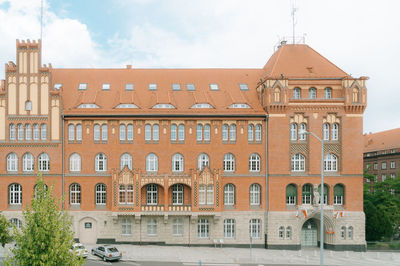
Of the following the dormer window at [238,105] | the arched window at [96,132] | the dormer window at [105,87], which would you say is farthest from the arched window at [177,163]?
the dormer window at [105,87]

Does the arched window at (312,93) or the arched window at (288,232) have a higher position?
the arched window at (312,93)

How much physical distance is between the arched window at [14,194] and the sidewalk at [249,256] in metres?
4.89

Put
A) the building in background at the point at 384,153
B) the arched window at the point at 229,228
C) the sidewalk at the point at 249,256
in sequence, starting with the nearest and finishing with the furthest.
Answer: the sidewalk at the point at 249,256
the arched window at the point at 229,228
the building in background at the point at 384,153

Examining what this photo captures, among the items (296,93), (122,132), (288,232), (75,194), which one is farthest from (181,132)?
(288,232)

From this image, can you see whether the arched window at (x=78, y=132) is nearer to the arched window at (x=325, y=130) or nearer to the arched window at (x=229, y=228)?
the arched window at (x=229, y=228)

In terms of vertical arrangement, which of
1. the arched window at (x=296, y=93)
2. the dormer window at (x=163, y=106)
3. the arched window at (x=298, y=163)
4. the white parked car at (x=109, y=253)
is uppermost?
the arched window at (x=296, y=93)

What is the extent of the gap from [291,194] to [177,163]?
43.1ft

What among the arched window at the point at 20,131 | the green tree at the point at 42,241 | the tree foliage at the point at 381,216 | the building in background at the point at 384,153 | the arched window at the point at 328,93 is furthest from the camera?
the building in background at the point at 384,153

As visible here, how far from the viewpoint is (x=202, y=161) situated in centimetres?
4050

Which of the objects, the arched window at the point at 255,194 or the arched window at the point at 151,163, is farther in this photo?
the arched window at the point at 255,194

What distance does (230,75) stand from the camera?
4575 cm

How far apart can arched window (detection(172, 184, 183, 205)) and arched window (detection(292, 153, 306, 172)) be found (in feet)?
42.0

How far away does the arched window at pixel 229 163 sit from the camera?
40531 millimetres

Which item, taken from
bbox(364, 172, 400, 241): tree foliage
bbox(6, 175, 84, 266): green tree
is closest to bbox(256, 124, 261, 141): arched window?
bbox(364, 172, 400, 241): tree foliage
